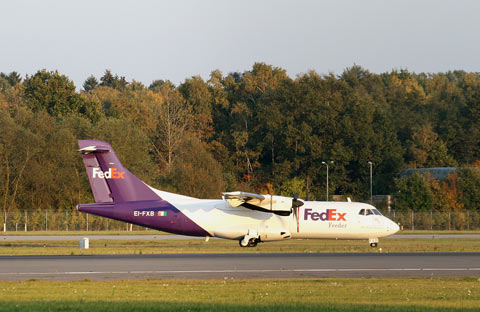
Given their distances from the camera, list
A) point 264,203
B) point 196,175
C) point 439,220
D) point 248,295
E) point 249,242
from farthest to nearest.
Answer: point 196,175, point 439,220, point 249,242, point 264,203, point 248,295

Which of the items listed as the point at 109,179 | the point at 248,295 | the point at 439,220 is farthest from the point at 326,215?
the point at 439,220

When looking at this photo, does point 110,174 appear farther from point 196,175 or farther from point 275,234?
point 196,175

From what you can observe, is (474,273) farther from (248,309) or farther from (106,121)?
(106,121)

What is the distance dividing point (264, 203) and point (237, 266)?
10.5 m

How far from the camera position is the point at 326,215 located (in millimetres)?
38125

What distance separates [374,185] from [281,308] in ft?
256

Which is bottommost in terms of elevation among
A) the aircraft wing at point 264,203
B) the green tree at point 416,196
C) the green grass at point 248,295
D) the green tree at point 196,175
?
the green grass at point 248,295

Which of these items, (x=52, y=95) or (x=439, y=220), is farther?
(x=52, y=95)

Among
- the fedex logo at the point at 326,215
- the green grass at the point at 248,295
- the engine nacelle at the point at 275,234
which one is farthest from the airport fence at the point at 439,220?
the green grass at the point at 248,295

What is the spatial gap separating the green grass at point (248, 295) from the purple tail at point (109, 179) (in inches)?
617

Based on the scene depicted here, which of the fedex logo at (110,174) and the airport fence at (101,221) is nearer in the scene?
the fedex logo at (110,174)

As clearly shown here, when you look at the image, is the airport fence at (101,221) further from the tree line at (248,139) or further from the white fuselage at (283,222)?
the white fuselage at (283,222)

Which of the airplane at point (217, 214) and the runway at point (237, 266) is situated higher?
the airplane at point (217, 214)

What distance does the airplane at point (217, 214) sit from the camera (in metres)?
37.7
